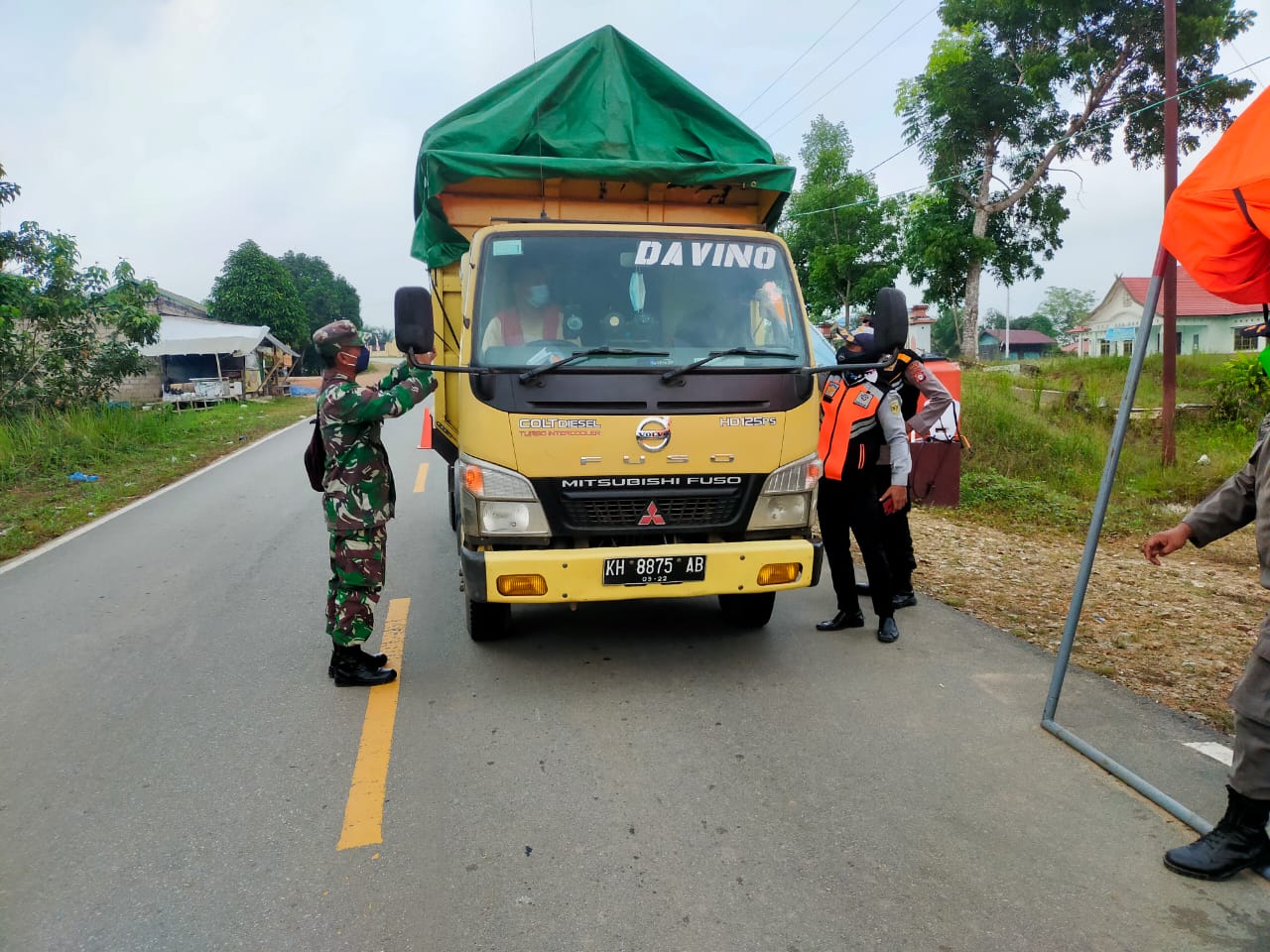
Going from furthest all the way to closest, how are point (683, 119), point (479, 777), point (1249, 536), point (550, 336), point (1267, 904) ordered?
A: 1. point (1249, 536)
2. point (683, 119)
3. point (550, 336)
4. point (479, 777)
5. point (1267, 904)

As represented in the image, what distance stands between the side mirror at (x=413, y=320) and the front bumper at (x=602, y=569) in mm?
1034

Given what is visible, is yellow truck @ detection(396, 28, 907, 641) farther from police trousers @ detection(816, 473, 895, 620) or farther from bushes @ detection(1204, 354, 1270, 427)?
bushes @ detection(1204, 354, 1270, 427)

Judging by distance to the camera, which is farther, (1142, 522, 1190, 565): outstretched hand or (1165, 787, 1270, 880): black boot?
(1142, 522, 1190, 565): outstretched hand

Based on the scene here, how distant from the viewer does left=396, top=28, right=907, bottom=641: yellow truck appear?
4.15 meters

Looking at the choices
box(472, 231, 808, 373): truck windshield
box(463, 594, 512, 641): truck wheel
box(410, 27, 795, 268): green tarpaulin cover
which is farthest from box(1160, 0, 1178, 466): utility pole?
box(463, 594, 512, 641): truck wheel

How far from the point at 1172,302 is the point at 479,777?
11915mm

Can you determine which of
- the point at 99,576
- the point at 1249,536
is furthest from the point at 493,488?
the point at 1249,536

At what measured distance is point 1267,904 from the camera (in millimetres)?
2662

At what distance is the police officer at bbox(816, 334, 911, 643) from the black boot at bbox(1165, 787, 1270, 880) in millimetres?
2298

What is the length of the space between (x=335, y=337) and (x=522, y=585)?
151 centimetres

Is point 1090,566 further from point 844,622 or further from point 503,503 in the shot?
point 503,503

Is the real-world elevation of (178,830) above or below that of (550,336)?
below

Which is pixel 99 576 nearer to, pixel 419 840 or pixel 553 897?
pixel 419 840

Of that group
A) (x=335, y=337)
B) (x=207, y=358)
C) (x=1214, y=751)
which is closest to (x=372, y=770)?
(x=335, y=337)
